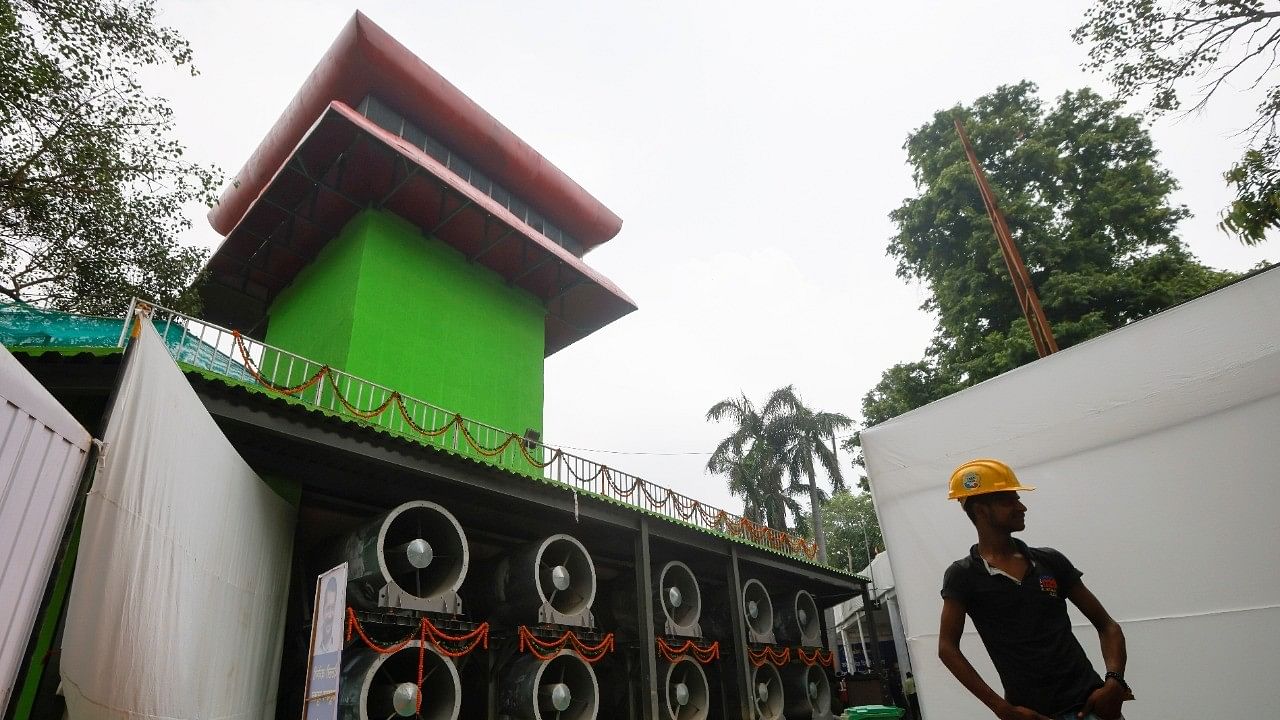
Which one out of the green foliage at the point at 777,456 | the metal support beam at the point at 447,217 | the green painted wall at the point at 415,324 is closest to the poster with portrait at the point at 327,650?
the green painted wall at the point at 415,324

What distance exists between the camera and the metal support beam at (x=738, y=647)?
13398 millimetres

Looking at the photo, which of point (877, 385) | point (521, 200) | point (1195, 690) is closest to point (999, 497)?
point (1195, 690)

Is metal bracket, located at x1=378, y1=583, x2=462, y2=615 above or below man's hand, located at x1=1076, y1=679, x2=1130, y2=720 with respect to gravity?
above

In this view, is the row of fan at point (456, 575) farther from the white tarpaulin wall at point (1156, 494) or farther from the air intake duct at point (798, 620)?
the white tarpaulin wall at point (1156, 494)

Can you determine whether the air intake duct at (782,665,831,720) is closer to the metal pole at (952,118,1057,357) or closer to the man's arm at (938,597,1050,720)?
the metal pole at (952,118,1057,357)

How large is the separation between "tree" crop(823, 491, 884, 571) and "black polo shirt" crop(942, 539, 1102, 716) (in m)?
46.4

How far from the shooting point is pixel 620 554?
48.4 feet

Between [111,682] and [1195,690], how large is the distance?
6970mm

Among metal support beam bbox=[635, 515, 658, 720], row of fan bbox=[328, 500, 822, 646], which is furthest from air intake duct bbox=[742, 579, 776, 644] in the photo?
metal support beam bbox=[635, 515, 658, 720]

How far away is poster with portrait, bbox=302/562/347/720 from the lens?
5.32 metres

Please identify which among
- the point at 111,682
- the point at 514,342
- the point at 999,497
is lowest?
the point at 111,682

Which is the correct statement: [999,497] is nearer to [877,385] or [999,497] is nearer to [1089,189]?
[877,385]

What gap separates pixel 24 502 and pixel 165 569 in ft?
9.26

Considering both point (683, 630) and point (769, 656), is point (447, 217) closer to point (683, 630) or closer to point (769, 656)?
point (683, 630)
